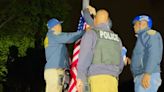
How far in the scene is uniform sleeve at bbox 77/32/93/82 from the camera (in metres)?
5.28

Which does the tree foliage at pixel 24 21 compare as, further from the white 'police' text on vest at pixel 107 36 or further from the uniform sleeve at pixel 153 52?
the white 'police' text on vest at pixel 107 36

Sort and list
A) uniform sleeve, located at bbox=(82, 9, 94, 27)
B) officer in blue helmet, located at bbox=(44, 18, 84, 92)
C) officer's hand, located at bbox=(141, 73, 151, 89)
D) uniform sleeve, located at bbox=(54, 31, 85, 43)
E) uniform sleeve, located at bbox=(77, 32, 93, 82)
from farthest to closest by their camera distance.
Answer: officer in blue helmet, located at bbox=(44, 18, 84, 92) < uniform sleeve, located at bbox=(54, 31, 85, 43) < uniform sleeve, located at bbox=(82, 9, 94, 27) < officer's hand, located at bbox=(141, 73, 151, 89) < uniform sleeve, located at bbox=(77, 32, 93, 82)

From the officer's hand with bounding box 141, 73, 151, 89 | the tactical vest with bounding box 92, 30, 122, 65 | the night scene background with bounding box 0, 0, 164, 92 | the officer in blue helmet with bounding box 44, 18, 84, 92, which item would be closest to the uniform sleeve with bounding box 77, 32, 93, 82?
the tactical vest with bounding box 92, 30, 122, 65

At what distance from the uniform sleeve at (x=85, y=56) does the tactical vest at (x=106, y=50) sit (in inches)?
4.0

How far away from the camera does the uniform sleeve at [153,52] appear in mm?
6004

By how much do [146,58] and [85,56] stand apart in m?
1.12

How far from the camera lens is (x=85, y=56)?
5.32m

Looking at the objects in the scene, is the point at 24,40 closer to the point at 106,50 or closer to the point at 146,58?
the point at 146,58

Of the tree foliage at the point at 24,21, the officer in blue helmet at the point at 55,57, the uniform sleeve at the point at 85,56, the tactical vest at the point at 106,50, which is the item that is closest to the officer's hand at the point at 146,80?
the tactical vest at the point at 106,50

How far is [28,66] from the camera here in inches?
423

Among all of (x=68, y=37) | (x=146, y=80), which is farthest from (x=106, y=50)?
(x=68, y=37)

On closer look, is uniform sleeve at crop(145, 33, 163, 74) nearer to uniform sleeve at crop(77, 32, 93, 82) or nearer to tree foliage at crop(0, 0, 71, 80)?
uniform sleeve at crop(77, 32, 93, 82)

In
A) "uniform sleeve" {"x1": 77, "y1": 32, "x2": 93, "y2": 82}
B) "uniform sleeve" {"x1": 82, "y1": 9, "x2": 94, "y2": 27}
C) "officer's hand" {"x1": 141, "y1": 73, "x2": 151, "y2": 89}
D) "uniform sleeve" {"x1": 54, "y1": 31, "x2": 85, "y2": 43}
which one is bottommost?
"officer's hand" {"x1": 141, "y1": 73, "x2": 151, "y2": 89}

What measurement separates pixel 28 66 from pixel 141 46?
4.83 meters
